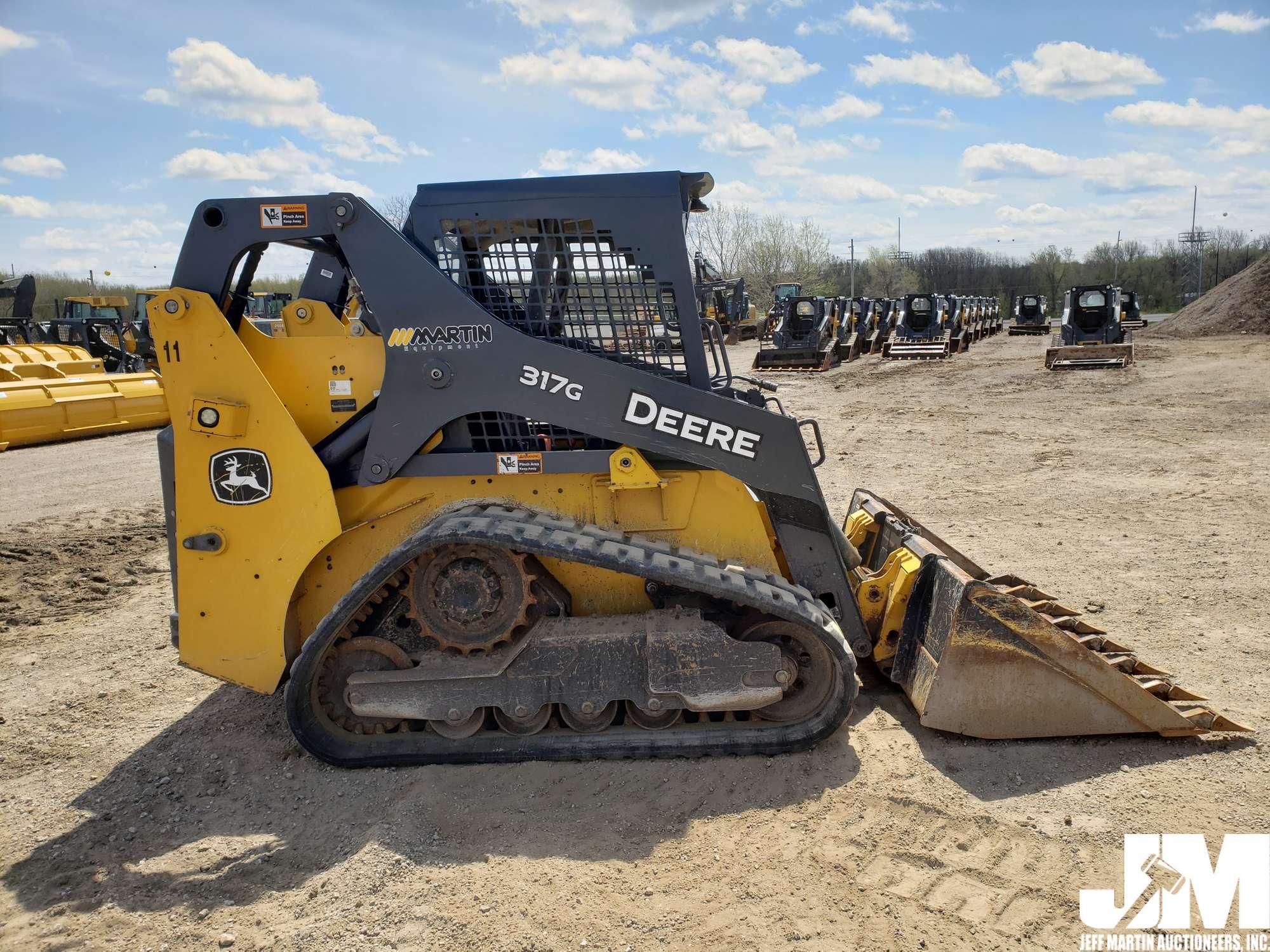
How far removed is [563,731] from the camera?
405cm

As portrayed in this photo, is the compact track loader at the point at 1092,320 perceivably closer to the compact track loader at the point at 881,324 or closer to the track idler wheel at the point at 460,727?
the compact track loader at the point at 881,324

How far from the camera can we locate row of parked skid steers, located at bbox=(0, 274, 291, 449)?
15.0 metres

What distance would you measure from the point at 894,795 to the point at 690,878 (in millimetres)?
998

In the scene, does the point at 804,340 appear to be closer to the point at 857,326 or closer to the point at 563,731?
the point at 857,326

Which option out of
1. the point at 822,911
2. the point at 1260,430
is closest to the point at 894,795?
the point at 822,911

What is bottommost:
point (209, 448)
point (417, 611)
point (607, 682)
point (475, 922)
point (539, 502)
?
point (475, 922)

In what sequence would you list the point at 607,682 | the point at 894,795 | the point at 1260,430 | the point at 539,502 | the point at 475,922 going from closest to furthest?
the point at 475,922 → the point at 894,795 → the point at 607,682 → the point at 539,502 → the point at 1260,430

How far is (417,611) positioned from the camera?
13.1ft

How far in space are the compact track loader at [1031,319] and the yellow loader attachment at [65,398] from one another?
1371 inches

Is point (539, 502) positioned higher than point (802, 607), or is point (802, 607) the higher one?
point (539, 502)

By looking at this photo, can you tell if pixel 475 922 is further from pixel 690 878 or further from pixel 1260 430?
pixel 1260 430

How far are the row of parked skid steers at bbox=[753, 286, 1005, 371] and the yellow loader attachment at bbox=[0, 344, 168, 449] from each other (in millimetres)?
15859

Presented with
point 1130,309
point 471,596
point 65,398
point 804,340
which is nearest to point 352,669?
point 471,596

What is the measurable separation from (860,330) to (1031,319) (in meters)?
13.8
